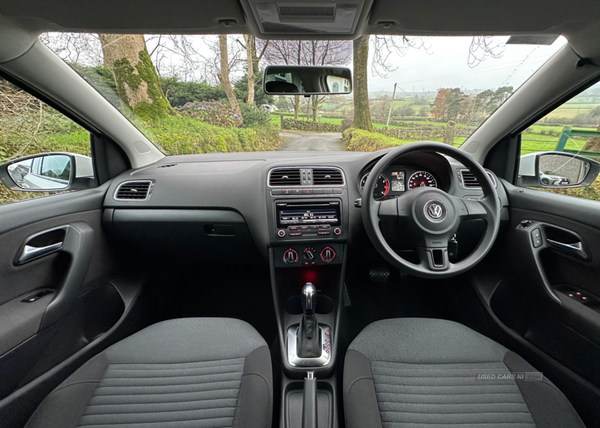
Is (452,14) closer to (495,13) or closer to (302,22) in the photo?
(495,13)

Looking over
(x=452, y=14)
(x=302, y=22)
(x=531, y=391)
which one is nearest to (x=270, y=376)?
(x=531, y=391)

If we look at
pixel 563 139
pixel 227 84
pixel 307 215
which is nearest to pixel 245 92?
pixel 227 84

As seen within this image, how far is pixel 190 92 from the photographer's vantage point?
2865 millimetres

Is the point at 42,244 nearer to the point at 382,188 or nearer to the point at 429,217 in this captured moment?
the point at 382,188

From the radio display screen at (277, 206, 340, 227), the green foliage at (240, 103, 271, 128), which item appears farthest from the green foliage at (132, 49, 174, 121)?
the radio display screen at (277, 206, 340, 227)

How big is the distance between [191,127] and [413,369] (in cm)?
242

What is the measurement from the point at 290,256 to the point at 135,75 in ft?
5.81

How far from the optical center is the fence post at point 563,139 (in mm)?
1827

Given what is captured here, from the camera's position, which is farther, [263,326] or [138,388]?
[263,326]

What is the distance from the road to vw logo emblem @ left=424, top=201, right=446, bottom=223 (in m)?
1.12

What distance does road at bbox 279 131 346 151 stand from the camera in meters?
2.52

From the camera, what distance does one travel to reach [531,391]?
1.28 metres

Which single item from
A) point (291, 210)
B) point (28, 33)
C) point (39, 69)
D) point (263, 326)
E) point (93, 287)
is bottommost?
point (263, 326)

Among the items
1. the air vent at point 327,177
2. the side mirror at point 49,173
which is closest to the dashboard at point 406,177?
the air vent at point 327,177
